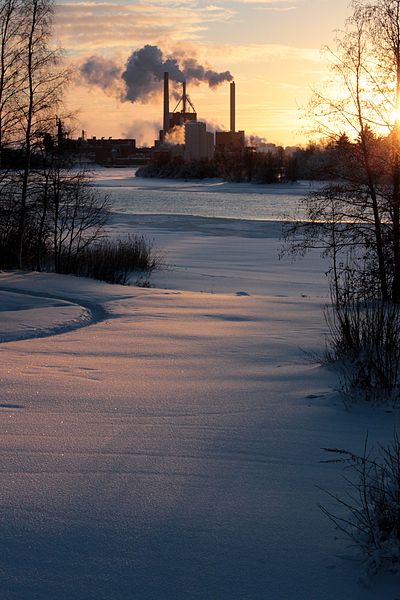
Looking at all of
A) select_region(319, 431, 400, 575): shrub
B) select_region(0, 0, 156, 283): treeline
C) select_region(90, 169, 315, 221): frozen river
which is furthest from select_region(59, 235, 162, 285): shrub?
select_region(90, 169, 315, 221): frozen river

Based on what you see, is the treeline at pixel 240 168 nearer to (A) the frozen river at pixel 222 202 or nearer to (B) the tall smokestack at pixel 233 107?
(A) the frozen river at pixel 222 202

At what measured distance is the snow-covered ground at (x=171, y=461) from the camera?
3.34 m

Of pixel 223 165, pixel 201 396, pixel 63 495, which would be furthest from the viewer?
pixel 223 165

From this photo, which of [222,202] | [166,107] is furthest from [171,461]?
[166,107]

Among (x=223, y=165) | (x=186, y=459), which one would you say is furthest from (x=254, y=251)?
(x=223, y=165)

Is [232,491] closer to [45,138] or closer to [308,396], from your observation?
[308,396]

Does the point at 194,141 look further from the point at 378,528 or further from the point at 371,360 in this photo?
the point at 378,528

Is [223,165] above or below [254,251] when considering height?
above

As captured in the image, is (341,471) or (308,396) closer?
(341,471)

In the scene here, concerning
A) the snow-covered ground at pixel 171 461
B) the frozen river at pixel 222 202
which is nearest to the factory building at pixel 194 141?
the frozen river at pixel 222 202

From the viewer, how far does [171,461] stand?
4.70 meters

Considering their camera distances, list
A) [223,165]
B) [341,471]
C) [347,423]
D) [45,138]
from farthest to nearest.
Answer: [223,165]
[45,138]
[347,423]
[341,471]

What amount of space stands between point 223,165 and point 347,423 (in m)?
88.9

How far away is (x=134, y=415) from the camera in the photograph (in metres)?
5.74
